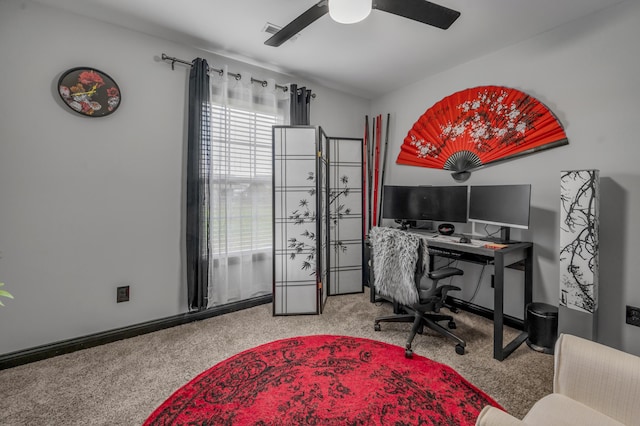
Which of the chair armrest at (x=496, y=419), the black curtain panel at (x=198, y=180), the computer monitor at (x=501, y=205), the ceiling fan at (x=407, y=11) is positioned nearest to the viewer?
the chair armrest at (x=496, y=419)

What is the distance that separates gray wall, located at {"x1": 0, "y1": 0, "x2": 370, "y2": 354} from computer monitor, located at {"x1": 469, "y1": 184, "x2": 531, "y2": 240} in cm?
269

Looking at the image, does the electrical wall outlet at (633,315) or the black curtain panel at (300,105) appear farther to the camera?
the black curtain panel at (300,105)

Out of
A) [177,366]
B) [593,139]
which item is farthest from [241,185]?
[593,139]

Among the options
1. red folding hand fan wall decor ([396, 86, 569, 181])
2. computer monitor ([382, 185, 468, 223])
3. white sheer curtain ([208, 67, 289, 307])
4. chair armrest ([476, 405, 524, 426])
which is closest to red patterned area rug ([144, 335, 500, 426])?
chair armrest ([476, 405, 524, 426])

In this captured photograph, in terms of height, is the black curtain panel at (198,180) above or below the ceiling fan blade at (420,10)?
below

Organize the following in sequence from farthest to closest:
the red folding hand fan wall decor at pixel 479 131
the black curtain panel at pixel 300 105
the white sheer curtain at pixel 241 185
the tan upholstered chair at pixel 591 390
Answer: the black curtain panel at pixel 300 105 → the white sheer curtain at pixel 241 185 → the red folding hand fan wall decor at pixel 479 131 → the tan upholstered chair at pixel 591 390

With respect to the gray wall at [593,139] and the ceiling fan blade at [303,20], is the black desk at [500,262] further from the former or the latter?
the ceiling fan blade at [303,20]

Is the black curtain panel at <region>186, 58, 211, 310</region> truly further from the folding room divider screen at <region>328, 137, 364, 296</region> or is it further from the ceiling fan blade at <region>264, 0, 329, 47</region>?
the folding room divider screen at <region>328, 137, 364, 296</region>

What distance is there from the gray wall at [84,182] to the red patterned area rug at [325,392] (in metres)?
1.09

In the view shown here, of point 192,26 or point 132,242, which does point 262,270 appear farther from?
point 192,26

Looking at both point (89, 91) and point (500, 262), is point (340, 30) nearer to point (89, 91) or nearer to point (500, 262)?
point (89, 91)

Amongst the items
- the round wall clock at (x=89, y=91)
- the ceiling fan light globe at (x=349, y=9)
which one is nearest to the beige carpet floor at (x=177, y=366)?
the round wall clock at (x=89, y=91)

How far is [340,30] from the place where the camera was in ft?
7.50

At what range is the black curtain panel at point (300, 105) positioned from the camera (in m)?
3.12
